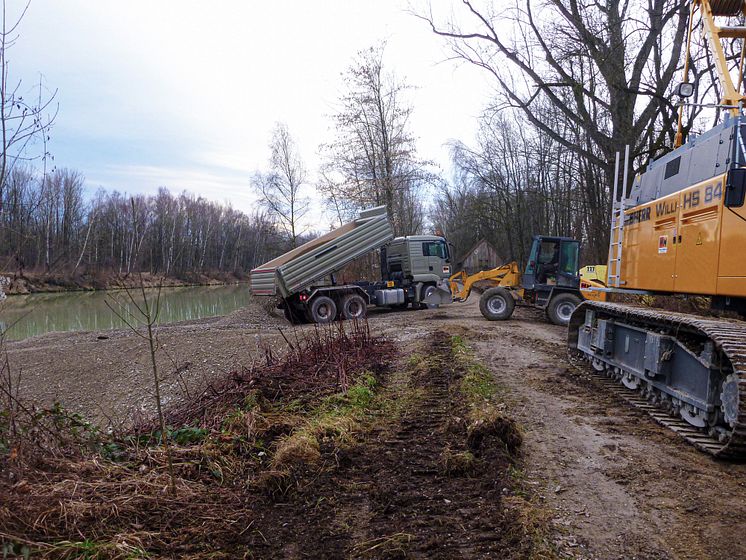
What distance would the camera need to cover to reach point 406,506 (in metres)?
3.56

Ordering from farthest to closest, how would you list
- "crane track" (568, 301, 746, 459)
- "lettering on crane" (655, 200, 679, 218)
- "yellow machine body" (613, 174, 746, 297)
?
"lettering on crane" (655, 200, 679, 218)
"yellow machine body" (613, 174, 746, 297)
"crane track" (568, 301, 746, 459)

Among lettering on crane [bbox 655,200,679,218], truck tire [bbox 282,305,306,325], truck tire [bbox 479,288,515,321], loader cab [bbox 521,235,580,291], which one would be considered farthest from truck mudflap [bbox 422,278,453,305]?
lettering on crane [bbox 655,200,679,218]

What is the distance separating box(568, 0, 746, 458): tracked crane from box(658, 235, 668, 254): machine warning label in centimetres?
1

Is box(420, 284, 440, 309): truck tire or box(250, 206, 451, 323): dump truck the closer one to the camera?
box(250, 206, 451, 323): dump truck

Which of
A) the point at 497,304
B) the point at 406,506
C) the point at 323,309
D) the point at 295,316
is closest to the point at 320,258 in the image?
the point at 323,309

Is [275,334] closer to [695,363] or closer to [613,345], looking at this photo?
[613,345]

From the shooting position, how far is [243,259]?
8650 cm

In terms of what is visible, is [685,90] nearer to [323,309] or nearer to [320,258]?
[320,258]

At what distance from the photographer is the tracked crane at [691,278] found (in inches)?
192

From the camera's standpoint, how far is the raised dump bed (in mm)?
16969

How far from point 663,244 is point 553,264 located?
29.7ft

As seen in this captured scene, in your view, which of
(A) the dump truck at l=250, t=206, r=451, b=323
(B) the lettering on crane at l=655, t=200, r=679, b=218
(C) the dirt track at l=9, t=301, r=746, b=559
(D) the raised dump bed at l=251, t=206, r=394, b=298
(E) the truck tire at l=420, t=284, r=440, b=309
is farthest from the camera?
(E) the truck tire at l=420, t=284, r=440, b=309

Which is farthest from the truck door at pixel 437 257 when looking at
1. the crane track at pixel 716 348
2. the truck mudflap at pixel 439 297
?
the crane track at pixel 716 348

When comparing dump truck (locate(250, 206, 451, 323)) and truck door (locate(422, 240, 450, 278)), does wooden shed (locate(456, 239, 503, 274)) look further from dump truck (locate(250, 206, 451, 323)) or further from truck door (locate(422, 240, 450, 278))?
dump truck (locate(250, 206, 451, 323))
